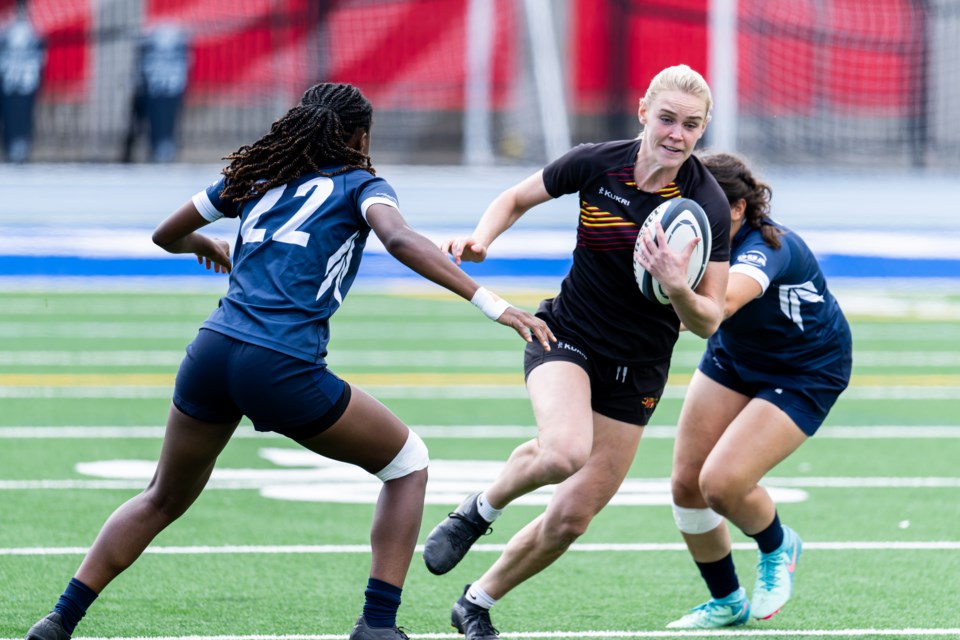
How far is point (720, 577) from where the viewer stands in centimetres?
573

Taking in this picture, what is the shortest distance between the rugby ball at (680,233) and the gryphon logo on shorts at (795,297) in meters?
0.68

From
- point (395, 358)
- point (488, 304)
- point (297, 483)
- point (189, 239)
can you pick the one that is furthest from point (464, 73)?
point (488, 304)

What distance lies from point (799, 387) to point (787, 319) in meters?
0.27

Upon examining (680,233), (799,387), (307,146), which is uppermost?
(307,146)

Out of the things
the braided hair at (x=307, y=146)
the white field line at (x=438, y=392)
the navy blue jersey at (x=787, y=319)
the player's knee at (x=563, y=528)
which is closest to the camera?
the braided hair at (x=307, y=146)

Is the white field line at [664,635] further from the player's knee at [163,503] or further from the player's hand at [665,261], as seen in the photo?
the player's hand at [665,261]

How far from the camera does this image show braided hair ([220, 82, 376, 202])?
4.72m

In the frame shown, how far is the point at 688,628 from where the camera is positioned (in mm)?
5602

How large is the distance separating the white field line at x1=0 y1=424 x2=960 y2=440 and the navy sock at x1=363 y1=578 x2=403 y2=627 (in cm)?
494

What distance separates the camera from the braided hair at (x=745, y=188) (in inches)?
218

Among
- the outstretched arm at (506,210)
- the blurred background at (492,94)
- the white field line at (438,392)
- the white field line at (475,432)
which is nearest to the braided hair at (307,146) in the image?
the outstretched arm at (506,210)

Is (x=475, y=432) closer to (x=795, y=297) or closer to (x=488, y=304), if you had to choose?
(x=795, y=297)

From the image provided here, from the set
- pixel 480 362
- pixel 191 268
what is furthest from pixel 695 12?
pixel 480 362

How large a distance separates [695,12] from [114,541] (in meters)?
19.2
